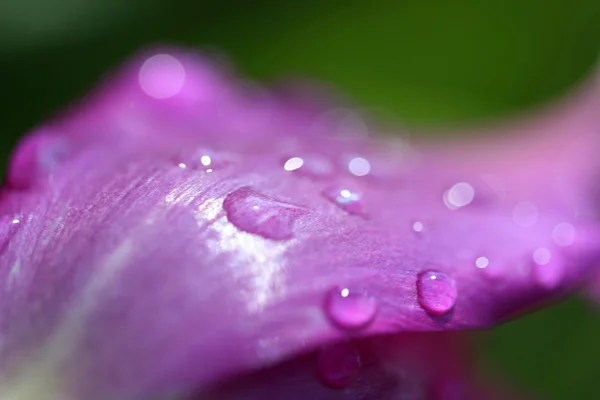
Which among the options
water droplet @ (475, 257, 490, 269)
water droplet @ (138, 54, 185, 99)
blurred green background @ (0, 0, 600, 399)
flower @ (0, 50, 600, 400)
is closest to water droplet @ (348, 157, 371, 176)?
flower @ (0, 50, 600, 400)

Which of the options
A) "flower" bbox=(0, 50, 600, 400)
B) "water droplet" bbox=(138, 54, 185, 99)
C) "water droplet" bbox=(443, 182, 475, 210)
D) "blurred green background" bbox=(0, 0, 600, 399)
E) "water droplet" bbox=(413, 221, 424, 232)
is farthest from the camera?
"blurred green background" bbox=(0, 0, 600, 399)

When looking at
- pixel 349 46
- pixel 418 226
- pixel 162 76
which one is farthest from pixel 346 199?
pixel 349 46

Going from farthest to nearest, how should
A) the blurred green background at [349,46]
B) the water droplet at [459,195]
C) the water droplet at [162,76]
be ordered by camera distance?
the blurred green background at [349,46]
the water droplet at [162,76]
the water droplet at [459,195]

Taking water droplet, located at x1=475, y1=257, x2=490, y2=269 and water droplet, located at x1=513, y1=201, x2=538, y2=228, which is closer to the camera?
water droplet, located at x1=475, y1=257, x2=490, y2=269

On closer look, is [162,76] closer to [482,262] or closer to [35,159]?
[35,159]

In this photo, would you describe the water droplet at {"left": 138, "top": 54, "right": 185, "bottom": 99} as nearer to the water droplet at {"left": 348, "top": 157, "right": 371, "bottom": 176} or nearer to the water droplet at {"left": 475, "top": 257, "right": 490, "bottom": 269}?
the water droplet at {"left": 348, "top": 157, "right": 371, "bottom": 176}

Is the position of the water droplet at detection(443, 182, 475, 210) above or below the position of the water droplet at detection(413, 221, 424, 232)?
above

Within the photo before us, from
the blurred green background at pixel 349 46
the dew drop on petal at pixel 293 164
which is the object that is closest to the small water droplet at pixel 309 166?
the dew drop on petal at pixel 293 164

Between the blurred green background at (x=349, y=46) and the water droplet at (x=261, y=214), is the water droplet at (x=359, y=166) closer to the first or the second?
the water droplet at (x=261, y=214)
